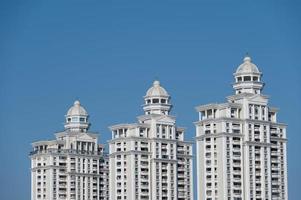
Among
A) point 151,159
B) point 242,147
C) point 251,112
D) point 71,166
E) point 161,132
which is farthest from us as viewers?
point 71,166

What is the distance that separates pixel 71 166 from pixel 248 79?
2963cm

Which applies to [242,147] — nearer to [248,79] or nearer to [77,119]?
[248,79]

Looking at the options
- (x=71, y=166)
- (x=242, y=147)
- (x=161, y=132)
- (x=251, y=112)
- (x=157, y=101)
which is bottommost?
(x=242, y=147)

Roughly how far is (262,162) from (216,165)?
17.0 feet

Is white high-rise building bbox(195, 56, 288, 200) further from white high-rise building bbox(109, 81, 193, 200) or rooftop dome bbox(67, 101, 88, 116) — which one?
rooftop dome bbox(67, 101, 88, 116)

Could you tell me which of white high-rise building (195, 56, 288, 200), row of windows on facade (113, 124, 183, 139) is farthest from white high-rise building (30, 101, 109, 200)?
white high-rise building (195, 56, 288, 200)

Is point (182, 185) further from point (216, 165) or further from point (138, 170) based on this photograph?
point (216, 165)

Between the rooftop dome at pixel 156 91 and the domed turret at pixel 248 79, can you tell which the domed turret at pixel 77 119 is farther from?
the domed turret at pixel 248 79

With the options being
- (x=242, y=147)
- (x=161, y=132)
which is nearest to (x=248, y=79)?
(x=242, y=147)

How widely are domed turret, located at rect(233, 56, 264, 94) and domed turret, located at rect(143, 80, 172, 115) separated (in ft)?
42.9

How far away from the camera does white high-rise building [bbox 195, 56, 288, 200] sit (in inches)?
4528

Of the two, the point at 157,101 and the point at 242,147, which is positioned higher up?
the point at 157,101

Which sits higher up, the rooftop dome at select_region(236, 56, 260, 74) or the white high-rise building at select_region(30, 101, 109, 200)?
the rooftop dome at select_region(236, 56, 260, 74)

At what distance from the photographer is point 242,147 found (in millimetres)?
116062
